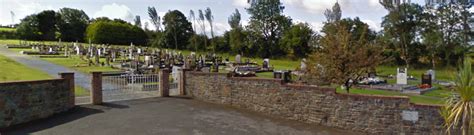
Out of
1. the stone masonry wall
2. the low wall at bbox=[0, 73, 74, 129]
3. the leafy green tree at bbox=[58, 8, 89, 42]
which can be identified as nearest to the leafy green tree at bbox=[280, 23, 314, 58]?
the low wall at bbox=[0, 73, 74, 129]

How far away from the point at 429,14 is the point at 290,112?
40035 mm

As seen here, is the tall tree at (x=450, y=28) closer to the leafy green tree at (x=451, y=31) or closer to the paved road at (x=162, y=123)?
the leafy green tree at (x=451, y=31)

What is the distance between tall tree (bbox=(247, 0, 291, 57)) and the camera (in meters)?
56.6

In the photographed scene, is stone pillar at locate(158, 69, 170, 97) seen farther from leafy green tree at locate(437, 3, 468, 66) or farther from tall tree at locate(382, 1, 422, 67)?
leafy green tree at locate(437, 3, 468, 66)

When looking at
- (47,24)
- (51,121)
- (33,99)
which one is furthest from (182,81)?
(47,24)

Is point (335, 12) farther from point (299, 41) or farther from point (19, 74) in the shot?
point (19, 74)

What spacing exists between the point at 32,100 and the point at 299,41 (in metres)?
42.7

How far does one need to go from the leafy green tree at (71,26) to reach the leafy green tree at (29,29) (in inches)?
161

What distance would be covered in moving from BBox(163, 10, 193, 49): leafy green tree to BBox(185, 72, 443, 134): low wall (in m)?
49.9

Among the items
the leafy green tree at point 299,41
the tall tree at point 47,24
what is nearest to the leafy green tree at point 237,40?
the leafy green tree at point 299,41

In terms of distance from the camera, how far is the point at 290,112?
12.9 metres

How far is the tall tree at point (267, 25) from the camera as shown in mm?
56562

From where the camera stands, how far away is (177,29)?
2613 inches

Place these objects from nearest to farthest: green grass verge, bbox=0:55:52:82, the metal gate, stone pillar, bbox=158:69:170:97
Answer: the metal gate → stone pillar, bbox=158:69:170:97 → green grass verge, bbox=0:55:52:82
